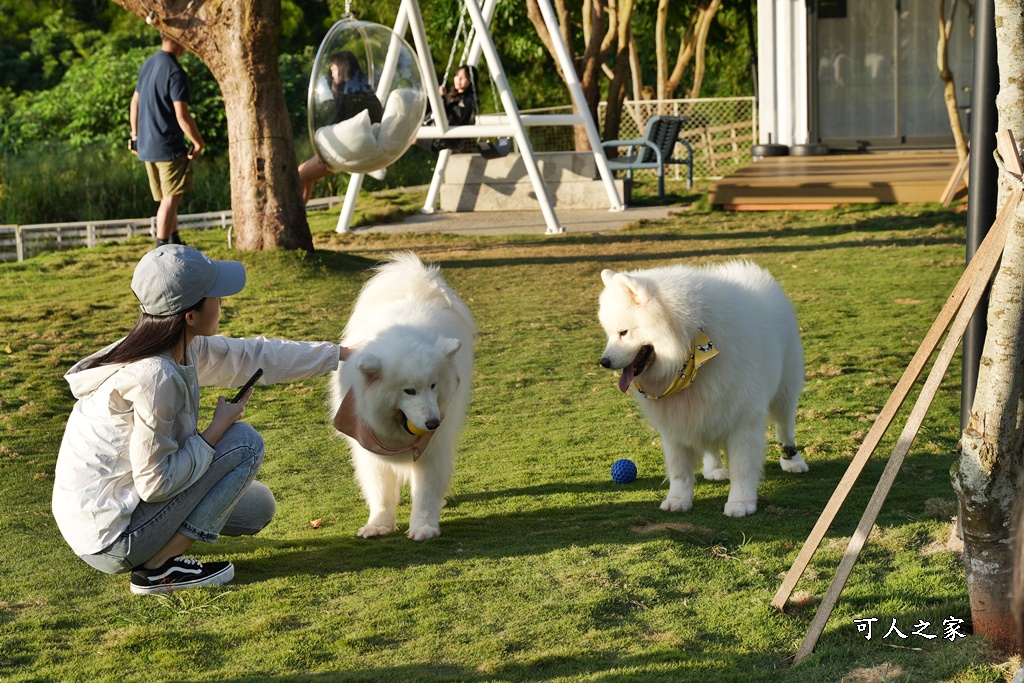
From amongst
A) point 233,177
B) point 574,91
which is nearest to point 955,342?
point 233,177

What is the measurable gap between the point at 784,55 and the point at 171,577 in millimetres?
18312

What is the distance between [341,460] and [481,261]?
608 cm

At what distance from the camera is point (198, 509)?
157 inches

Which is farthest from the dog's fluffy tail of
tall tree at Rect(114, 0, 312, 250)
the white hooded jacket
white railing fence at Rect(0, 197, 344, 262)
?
white railing fence at Rect(0, 197, 344, 262)

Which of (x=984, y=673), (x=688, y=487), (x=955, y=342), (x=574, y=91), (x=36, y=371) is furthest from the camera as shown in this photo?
(x=574, y=91)

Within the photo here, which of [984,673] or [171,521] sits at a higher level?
[171,521]

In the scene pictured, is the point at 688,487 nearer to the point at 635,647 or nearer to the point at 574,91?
the point at 635,647

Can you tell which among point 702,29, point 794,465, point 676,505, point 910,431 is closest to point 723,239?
point 794,465

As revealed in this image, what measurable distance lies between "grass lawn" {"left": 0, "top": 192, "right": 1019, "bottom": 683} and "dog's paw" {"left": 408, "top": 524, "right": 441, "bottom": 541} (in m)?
0.05

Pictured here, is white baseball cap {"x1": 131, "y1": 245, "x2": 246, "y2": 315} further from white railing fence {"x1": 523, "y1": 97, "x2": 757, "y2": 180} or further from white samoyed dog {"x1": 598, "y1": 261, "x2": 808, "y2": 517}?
white railing fence {"x1": 523, "y1": 97, "x2": 757, "y2": 180}

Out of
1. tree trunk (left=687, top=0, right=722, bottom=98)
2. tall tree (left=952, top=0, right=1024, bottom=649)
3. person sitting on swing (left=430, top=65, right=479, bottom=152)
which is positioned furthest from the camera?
tree trunk (left=687, top=0, right=722, bottom=98)

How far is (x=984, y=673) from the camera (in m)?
3.04

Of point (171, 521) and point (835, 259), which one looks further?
point (835, 259)

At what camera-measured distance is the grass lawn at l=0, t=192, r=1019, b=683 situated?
3387mm
